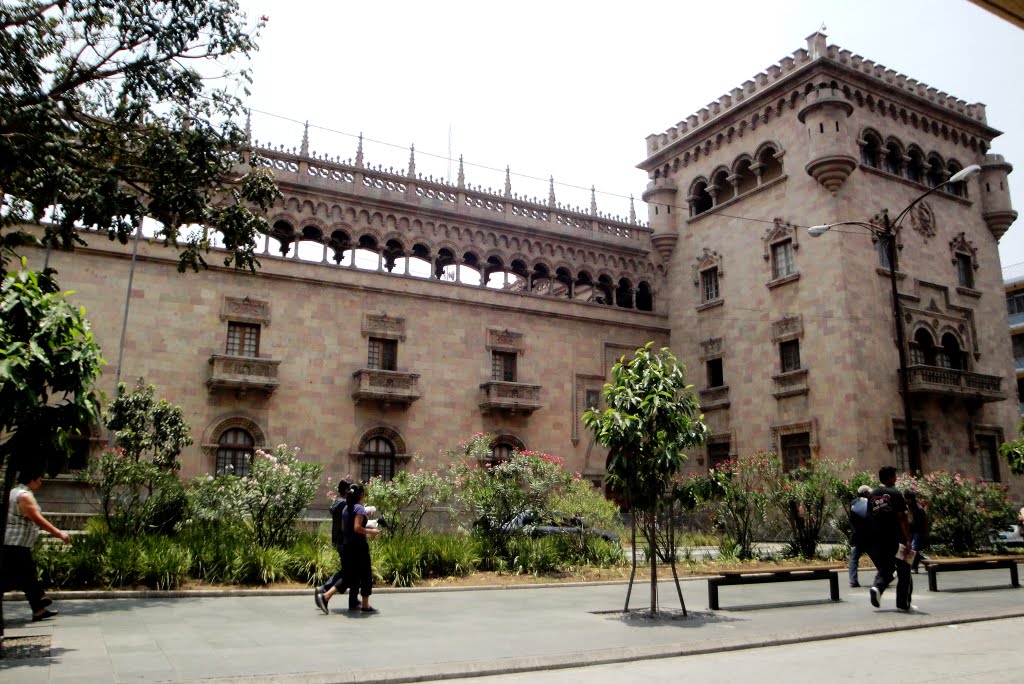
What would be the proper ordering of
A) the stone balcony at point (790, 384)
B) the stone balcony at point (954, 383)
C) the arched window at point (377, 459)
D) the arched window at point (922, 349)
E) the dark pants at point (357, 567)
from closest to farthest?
the dark pants at point (357, 567)
the stone balcony at point (954, 383)
the arched window at point (377, 459)
the stone balcony at point (790, 384)
the arched window at point (922, 349)

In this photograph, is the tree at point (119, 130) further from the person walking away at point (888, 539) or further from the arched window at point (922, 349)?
the arched window at point (922, 349)

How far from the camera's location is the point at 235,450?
2600 cm

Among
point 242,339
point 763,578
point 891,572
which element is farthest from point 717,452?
point 763,578

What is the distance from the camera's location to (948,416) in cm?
2925

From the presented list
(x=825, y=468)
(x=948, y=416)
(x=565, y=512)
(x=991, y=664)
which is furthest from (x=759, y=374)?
(x=991, y=664)

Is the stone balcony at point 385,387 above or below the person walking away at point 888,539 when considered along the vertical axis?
above

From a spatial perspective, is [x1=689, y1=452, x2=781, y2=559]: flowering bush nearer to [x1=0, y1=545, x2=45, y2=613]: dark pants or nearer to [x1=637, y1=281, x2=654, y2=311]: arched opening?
[x1=0, y1=545, x2=45, y2=613]: dark pants

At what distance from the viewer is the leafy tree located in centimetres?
2169

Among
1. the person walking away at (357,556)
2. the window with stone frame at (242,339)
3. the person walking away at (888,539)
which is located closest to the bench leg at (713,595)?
the person walking away at (888,539)

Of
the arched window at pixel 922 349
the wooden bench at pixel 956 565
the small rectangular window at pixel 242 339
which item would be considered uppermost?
the arched window at pixel 922 349

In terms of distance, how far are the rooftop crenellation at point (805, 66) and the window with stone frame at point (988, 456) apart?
44.3 feet

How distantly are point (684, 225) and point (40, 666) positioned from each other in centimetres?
3170

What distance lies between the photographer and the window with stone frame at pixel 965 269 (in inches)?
1251

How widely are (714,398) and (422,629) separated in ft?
79.6
